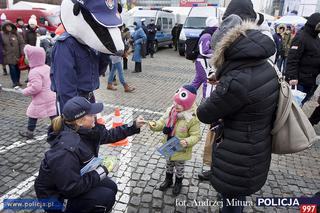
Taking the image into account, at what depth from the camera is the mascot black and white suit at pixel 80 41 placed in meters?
2.62

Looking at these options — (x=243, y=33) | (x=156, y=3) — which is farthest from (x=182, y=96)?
(x=156, y=3)

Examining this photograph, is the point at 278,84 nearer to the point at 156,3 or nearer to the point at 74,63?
the point at 74,63

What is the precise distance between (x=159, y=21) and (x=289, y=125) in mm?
15329

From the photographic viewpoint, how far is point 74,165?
2152 millimetres

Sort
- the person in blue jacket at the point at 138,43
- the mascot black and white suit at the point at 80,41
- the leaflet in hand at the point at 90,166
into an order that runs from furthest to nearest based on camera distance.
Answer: the person in blue jacket at the point at 138,43 < the mascot black and white suit at the point at 80,41 < the leaflet in hand at the point at 90,166

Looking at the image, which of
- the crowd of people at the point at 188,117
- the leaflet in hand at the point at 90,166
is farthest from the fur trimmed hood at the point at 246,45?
the leaflet in hand at the point at 90,166

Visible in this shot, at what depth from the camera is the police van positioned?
53.7ft

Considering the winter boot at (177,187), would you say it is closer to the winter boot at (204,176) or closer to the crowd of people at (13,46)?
the winter boot at (204,176)

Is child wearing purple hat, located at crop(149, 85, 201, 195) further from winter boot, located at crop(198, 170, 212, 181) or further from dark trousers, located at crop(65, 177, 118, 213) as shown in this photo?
dark trousers, located at crop(65, 177, 118, 213)

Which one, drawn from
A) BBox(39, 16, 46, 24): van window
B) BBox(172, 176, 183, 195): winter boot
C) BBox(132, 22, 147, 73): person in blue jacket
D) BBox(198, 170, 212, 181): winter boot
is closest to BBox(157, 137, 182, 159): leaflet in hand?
BBox(172, 176, 183, 195): winter boot

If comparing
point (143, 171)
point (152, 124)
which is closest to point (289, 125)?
point (152, 124)

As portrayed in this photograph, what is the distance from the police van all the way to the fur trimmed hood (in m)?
14.2

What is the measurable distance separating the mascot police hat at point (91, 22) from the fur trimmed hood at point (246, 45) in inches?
45.8

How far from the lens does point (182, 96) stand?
292cm
